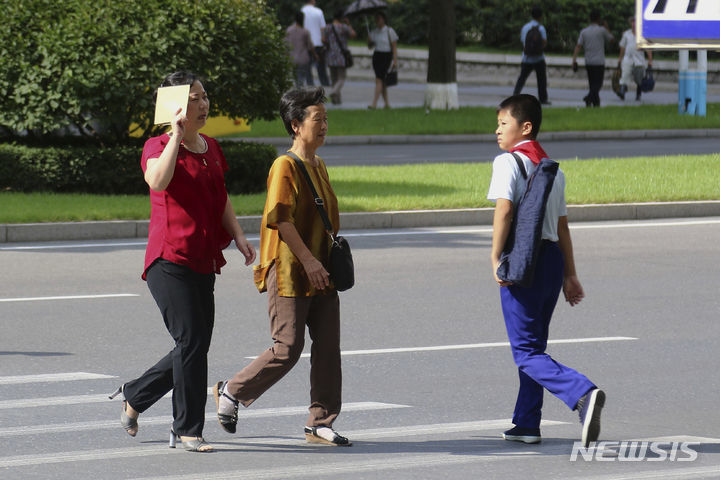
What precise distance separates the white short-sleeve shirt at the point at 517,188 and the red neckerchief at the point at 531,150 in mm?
18

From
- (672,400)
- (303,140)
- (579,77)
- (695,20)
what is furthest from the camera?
(579,77)

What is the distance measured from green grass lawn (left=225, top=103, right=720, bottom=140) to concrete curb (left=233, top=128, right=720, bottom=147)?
0.76 ft

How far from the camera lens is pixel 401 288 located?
35.9ft

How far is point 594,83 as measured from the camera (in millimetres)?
31375

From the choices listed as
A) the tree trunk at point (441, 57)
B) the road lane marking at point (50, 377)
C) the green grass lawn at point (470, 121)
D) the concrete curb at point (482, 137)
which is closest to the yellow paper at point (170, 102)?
the road lane marking at point (50, 377)

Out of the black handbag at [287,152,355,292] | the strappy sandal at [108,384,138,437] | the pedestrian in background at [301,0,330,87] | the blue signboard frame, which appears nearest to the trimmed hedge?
the strappy sandal at [108,384,138,437]

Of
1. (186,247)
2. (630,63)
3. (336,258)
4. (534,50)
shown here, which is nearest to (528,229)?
(336,258)

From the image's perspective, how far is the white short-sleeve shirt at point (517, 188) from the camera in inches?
241

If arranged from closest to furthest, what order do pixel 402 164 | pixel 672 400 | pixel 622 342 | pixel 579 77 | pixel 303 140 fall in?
pixel 303 140 < pixel 672 400 < pixel 622 342 < pixel 402 164 < pixel 579 77

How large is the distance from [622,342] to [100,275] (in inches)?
184

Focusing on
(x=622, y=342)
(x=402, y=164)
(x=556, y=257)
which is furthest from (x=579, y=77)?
(x=556, y=257)

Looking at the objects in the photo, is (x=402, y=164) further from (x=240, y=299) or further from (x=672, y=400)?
(x=672, y=400)

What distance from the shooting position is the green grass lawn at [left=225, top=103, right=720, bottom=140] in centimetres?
2575

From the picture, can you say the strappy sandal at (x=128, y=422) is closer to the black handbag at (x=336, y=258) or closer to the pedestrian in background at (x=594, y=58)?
the black handbag at (x=336, y=258)
